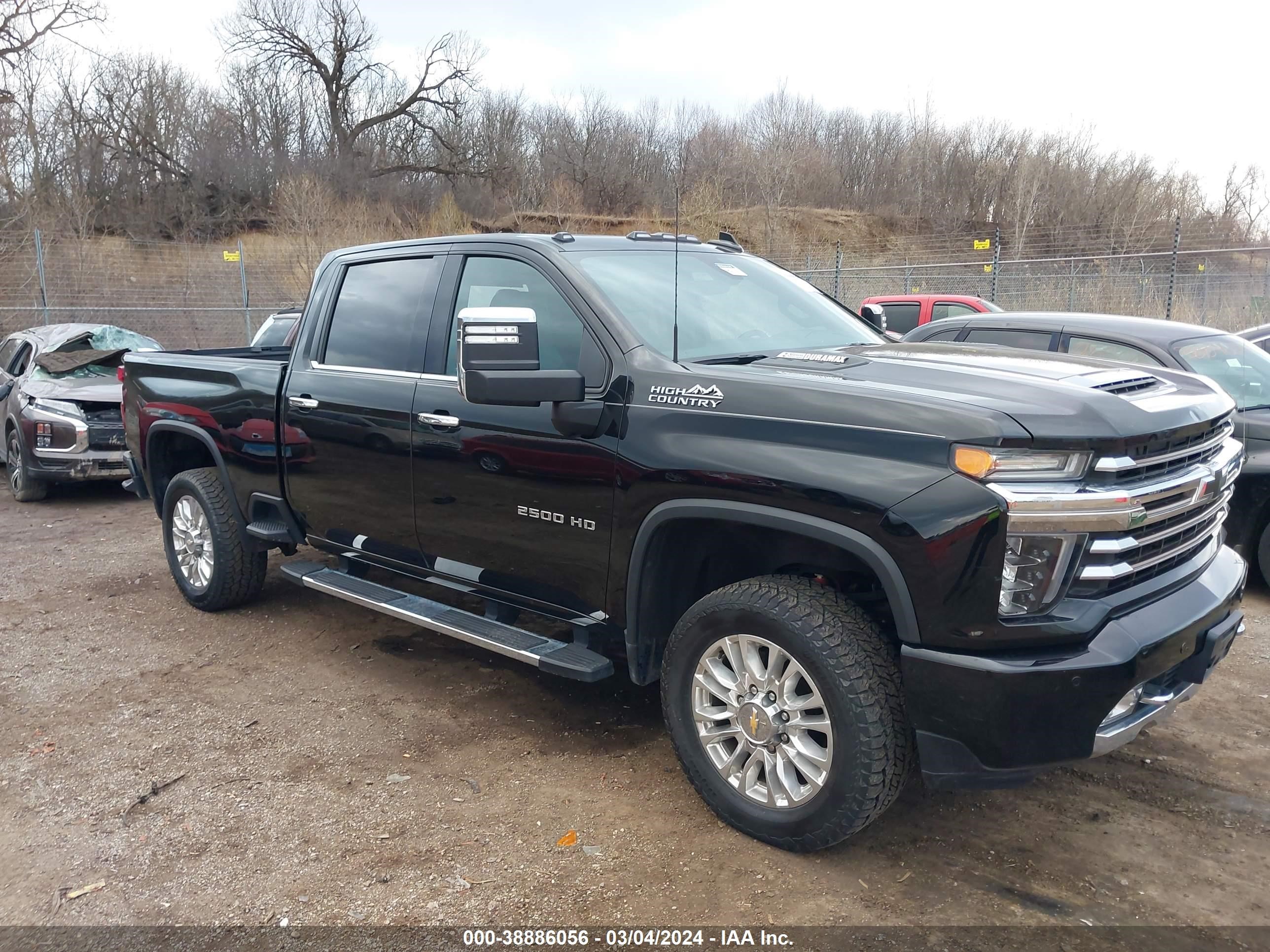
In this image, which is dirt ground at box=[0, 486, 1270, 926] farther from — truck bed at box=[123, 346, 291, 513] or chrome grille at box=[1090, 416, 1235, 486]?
chrome grille at box=[1090, 416, 1235, 486]

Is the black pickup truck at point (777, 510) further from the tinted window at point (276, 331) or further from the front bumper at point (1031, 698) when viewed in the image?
the tinted window at point (276, 331)

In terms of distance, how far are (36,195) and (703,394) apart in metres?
25.4

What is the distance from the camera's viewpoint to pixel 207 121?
106ft

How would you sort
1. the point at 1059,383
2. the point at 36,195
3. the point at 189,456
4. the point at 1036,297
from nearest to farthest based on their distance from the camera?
the point at 1059,383 → the point at 189,456 → the point at 1036,297 → the point at 36,195

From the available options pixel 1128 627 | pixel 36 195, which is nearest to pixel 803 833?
pixel 1128 627

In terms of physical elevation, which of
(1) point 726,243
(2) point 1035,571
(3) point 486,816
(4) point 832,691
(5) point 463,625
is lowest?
(3) point 486,816

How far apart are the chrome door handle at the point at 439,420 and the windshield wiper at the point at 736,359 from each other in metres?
1.08

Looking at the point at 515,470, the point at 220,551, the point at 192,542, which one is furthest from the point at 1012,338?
the point at 192,542

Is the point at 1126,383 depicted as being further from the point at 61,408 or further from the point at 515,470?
the point at 61,408

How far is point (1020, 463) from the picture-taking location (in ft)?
8.67

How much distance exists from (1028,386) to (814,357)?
2.87ft

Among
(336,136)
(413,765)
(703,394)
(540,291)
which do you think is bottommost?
(413,765)

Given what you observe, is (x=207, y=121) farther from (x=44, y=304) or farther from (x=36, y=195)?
(x=44, y=304)

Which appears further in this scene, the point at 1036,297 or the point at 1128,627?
the point at 1036,297
